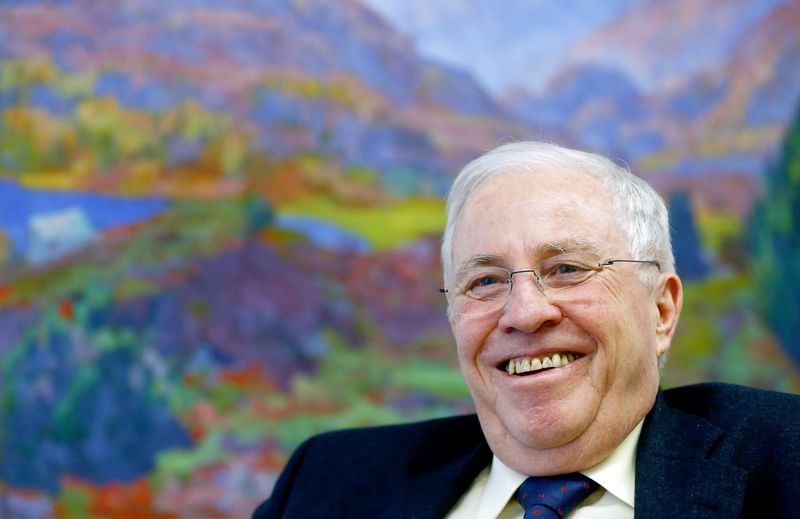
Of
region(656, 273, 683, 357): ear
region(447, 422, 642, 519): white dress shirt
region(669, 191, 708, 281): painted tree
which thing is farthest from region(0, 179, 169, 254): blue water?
region(656, 273, 683, 357): ear

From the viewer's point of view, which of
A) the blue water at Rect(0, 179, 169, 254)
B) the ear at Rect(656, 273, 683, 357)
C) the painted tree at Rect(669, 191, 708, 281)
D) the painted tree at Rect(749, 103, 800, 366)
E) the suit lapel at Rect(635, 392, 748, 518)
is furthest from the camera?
the blue water at Rect(0, 179, 169, 254)

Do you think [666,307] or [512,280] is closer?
[512,280]

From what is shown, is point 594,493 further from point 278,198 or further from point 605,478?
point 278,198

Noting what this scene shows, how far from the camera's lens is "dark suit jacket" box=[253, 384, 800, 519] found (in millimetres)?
1667

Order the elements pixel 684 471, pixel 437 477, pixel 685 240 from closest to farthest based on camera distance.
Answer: pixel 684 471 < pixel 437 477 < pixel 685 240

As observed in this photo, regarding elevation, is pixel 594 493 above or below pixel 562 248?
below

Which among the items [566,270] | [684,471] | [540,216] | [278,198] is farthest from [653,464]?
[278,198]

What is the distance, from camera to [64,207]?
448cm

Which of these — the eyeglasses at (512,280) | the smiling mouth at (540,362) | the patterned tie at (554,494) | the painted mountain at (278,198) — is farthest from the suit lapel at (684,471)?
the painted mountain at (278,198)

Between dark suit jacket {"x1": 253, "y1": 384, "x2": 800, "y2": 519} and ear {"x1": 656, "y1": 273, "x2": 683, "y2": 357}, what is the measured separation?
0.12 metres

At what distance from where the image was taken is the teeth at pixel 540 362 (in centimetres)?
183

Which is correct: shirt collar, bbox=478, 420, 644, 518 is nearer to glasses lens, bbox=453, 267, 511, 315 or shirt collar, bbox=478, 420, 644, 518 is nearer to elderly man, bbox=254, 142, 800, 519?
elderly man, bbox=254, 142, 800, 519

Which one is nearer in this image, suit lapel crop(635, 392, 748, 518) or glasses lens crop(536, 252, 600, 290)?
suit lapel crop(635, 392, 748, 518)

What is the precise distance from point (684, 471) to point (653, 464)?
0.20ft
